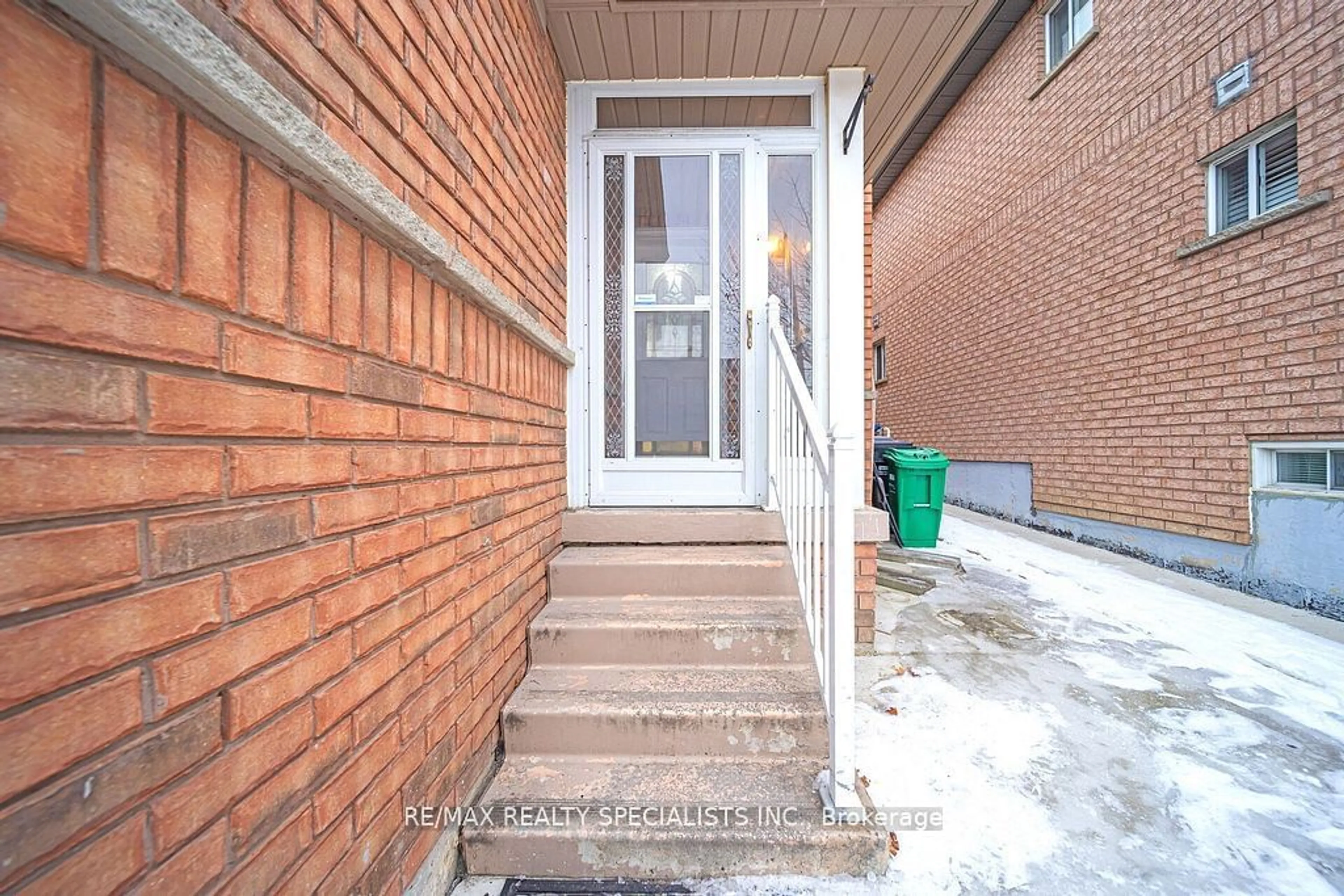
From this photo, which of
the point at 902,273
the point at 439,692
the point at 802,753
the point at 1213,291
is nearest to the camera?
the point at 439,692

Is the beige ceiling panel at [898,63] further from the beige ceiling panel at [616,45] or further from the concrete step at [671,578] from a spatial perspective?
the concrete step at [671,578]

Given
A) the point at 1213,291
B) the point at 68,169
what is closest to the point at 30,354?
the point at 68,169

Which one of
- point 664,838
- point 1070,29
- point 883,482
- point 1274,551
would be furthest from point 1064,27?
point 664,838

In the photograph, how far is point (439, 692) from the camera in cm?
128

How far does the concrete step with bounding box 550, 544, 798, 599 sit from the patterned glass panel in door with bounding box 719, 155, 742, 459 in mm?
753

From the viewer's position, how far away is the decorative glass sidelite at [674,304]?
2.74 m

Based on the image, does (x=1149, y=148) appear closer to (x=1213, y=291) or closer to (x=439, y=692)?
(x=1213, y=291)

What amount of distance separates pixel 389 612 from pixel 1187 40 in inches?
261

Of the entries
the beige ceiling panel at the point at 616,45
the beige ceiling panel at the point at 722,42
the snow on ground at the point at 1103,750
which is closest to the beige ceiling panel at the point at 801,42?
the beige ceiling panel at the point at 722,42

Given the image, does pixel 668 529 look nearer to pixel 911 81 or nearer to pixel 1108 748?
pixel 1108 748

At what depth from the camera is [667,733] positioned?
1655mm

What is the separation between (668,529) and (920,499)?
136 inches

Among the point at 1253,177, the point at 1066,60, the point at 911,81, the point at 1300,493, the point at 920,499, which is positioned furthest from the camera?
the point at 1066,60

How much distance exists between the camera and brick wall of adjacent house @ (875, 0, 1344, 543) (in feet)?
10.8
